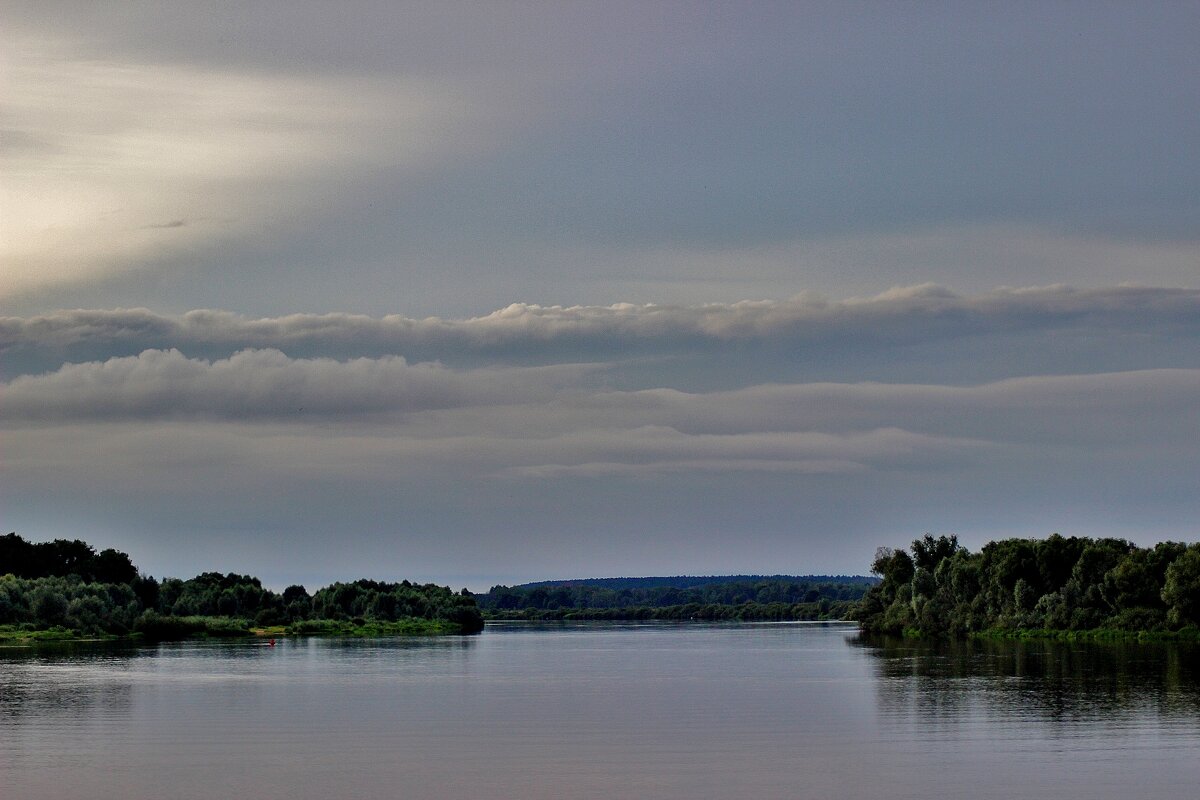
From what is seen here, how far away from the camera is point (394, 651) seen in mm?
121875

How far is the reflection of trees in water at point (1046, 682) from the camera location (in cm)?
5519

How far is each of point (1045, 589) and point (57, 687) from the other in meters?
92.6

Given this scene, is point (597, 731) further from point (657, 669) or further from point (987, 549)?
point (987, 549)

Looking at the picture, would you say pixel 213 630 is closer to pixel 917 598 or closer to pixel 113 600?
pixel 113 600

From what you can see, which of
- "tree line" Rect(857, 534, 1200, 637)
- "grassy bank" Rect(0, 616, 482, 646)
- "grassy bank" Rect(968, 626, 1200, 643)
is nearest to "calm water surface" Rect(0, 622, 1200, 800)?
"grassy bank" Rect(968, 626, 1200, 643)

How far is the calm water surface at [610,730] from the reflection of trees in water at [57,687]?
22cm

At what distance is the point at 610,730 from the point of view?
51.1m

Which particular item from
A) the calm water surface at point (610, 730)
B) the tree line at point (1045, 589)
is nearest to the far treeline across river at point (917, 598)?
the tree line at point (1045, 589)

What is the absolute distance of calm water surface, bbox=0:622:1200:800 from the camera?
37.9 m

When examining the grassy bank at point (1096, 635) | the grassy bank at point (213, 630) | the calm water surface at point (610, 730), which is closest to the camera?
the calm water surface at point (610, 730)

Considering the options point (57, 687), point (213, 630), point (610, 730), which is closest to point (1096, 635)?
point (610, 730)

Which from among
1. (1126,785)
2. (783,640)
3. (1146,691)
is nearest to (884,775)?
(1126,785)

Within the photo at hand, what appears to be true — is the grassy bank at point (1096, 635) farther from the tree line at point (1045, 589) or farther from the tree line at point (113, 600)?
the tree line at point (113, 600)

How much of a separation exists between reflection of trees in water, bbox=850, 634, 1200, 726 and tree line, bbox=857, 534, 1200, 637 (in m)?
6.30
